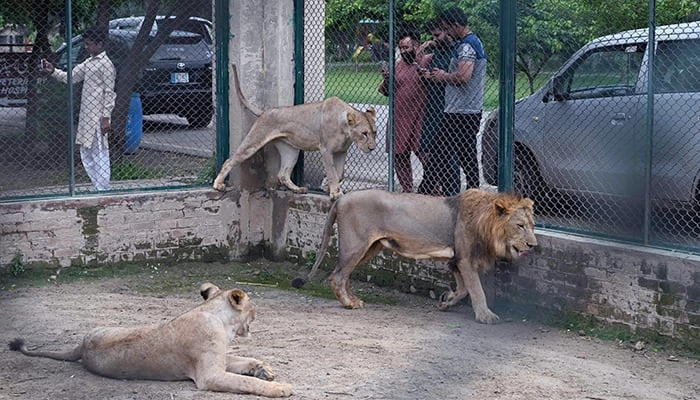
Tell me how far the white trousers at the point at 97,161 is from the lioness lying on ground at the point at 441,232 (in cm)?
292

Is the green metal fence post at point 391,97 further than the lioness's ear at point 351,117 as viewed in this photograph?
No

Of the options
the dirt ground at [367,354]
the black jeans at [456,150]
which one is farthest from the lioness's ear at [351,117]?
the dirt ground at [367,354]

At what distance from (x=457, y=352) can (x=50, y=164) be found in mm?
5400

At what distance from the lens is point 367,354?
744 centimetres

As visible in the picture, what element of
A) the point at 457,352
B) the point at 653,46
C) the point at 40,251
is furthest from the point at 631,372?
the point at 40,251

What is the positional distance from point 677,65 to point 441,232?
208cm

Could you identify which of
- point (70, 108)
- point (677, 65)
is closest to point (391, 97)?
point (677, 65)

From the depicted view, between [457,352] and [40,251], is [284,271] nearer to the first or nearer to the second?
[40,251]

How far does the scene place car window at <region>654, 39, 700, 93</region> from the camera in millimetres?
8352

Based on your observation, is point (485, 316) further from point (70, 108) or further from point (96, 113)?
point (96, 113)

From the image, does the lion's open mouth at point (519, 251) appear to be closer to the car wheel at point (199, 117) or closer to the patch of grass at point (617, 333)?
the patch of grass at point (617, 333)

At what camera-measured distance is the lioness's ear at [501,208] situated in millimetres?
8250

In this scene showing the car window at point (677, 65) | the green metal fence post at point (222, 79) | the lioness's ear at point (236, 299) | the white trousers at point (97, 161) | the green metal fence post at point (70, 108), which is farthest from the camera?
the white trousers at point (97, 161)

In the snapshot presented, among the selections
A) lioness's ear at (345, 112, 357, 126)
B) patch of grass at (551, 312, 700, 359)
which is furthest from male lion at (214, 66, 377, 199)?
patch of grass at (551, 312, 700, 359)
